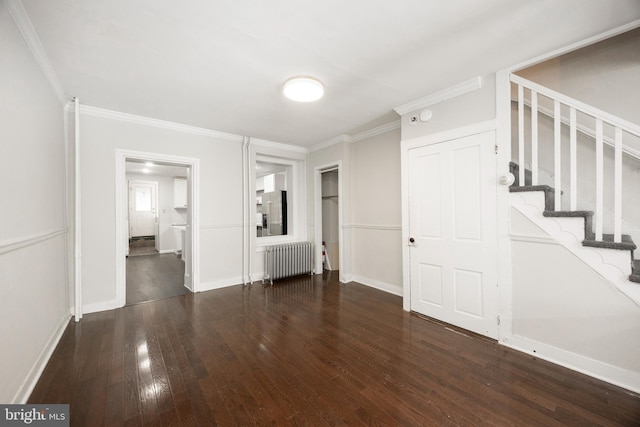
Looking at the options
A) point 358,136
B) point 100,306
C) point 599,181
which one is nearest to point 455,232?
point 599,181

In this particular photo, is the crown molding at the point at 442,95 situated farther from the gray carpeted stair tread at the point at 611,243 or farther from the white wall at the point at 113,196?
the white wall at the point at 113,196

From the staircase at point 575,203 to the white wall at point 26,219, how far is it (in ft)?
12.8

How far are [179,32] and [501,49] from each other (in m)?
2.62

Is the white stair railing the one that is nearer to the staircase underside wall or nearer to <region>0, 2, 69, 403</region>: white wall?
the staircase underside wall

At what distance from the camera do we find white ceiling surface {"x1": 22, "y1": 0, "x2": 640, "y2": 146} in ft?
5.36

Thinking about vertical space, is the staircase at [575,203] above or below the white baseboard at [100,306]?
above

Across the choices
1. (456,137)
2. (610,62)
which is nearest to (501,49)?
(456,137)

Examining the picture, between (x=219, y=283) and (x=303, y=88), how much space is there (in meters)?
3.33

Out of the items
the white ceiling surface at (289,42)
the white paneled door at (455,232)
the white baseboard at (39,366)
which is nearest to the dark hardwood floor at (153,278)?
the white baseboard at (39,366)

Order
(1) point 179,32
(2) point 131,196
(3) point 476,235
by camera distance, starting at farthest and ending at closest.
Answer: (2) point 131,196, (3) point 476,235, (1) point 179,32

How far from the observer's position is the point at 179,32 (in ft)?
5.95

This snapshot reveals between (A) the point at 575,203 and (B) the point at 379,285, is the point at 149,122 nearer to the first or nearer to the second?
(B) the point at 379,285

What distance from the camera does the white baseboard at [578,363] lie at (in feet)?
5.75

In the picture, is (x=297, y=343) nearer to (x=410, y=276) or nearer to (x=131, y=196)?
(x=410, y=276)
